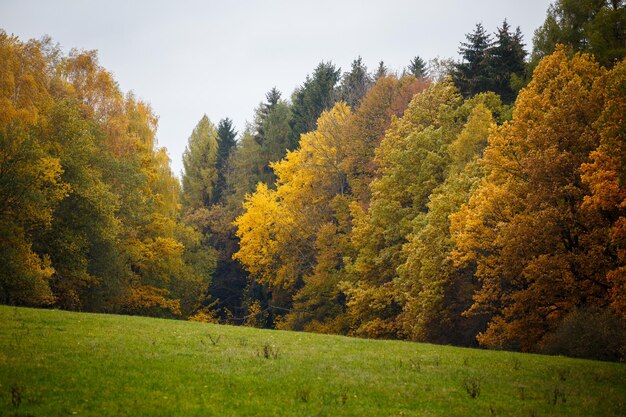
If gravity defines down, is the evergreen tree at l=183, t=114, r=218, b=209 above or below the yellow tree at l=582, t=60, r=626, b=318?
above

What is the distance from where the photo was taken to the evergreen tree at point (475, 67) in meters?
46.0

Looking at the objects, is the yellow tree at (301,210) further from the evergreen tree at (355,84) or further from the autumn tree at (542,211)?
the autumn tree at (542,211)

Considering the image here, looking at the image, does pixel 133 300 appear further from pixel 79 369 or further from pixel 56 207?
pixel 79 369

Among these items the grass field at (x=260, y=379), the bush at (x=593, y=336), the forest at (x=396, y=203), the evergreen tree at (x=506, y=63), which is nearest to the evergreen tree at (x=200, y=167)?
the forest at (x=396, y=203)

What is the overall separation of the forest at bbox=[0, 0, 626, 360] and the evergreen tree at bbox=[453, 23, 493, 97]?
165 millimetres

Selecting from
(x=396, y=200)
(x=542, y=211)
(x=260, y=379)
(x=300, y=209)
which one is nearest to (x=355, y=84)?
(x=300, y=209)

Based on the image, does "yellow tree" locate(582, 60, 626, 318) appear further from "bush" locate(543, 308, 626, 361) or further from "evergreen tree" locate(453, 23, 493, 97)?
"evergreen tree" locate(453, 23, 493, 97)

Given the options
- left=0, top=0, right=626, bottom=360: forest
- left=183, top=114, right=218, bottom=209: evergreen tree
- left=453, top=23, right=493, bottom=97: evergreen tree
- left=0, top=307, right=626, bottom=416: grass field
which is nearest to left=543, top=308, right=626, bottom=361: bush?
left=0, top=0, right=626, bottom=360: forest

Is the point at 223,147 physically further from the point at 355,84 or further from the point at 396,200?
the point at 396,200

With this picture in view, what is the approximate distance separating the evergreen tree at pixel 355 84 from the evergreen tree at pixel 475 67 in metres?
17.3

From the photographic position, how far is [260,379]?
48.0 ft

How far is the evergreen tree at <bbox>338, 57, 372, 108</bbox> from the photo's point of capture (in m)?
65.1

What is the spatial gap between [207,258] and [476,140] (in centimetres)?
3468

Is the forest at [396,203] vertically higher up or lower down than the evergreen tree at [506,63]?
lower down
